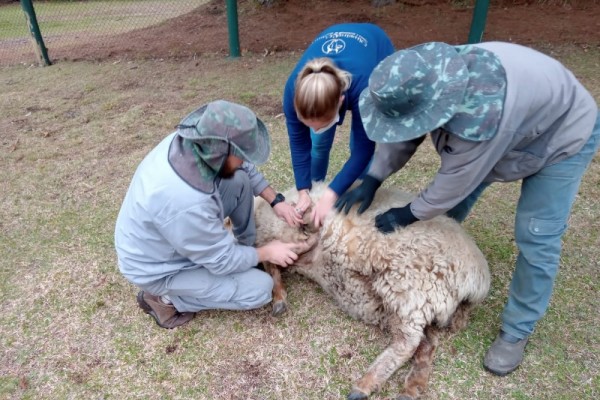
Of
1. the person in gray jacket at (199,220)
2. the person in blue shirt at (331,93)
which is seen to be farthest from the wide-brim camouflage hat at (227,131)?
the person in blue shirt at (331,93)

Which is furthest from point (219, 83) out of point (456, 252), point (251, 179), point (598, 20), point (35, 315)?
point (598, 20)

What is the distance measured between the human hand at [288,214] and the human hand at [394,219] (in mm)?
584

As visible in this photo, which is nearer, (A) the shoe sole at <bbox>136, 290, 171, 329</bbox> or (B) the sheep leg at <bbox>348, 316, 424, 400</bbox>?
(B) the sheep leg at <bbox>348, 316, 424, 400</bbox>

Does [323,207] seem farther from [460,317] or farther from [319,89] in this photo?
[460,317]

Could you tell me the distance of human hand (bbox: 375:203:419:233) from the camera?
2426 mm

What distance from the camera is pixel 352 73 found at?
269cm

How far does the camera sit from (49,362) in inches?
106

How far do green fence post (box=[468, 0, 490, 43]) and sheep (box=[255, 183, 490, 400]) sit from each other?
527 centimetres

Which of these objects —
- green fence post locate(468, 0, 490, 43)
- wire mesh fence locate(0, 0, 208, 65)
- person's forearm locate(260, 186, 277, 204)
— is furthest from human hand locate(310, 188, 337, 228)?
wire mesh fence locate(0, 0, 208, 65)

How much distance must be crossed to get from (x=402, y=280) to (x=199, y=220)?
118 cm

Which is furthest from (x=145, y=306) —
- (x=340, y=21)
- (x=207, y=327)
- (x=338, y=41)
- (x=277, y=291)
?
(x=340, y=21)

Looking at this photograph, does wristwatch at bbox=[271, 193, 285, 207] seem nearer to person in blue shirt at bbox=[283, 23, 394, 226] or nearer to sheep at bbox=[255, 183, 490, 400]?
person in blue shirt at bbox=[283, 23, 394, 226]

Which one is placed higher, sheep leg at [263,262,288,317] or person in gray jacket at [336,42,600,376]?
person in gray jacket at [336,42,600,376]

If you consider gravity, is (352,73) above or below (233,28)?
above
